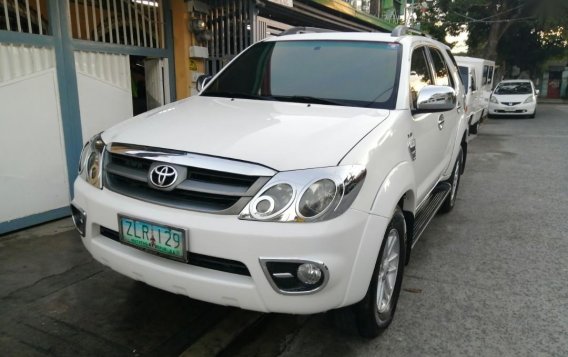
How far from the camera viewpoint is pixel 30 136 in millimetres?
4363

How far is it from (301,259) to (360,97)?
4.75 ft

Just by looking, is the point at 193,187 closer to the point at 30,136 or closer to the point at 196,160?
the point at 196,160

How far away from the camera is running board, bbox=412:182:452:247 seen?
3.48 m

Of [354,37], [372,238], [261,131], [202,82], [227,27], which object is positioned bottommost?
[372,238]

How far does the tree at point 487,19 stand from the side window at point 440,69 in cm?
1878

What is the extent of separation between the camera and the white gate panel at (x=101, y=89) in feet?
16.1

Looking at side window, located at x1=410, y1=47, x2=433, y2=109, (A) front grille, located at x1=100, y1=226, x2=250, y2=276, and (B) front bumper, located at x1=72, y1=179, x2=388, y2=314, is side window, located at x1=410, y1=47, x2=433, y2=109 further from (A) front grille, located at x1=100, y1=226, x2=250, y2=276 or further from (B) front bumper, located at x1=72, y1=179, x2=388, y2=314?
(A) front grille, located at x1=100, y1=226, x2=250, y2=276

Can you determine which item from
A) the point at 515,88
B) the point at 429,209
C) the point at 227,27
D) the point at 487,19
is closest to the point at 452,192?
the point at 429,209

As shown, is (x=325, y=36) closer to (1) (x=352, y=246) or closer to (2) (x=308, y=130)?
(2) (x=308, y=130)

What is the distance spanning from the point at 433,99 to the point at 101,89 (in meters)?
3.62

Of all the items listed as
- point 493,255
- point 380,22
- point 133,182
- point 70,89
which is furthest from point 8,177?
point 380,22

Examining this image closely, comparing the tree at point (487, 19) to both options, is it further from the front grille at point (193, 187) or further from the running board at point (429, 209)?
the front grille at point (193, 187)

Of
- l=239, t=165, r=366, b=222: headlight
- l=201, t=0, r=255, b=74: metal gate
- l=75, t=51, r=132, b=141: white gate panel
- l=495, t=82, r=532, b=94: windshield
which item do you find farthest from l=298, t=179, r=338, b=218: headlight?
l=495, t=82, r=532, b=94: windshield

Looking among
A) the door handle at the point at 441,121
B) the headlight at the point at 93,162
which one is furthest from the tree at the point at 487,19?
the headlight at the point at 93,162
